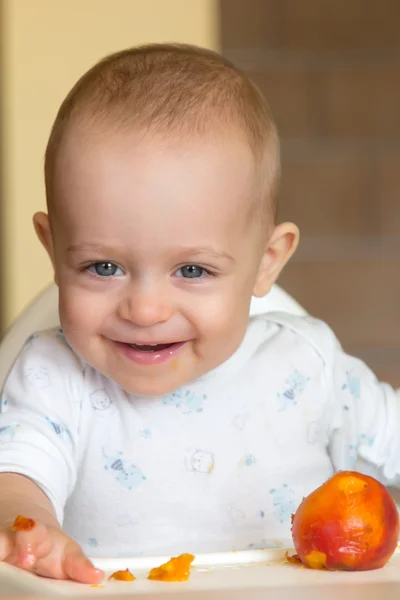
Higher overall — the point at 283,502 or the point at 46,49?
the point at 46,49

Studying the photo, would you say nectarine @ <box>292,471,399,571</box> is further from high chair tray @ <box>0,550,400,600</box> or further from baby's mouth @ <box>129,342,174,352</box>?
baby's mouth @ <box>129,342,174,352</box>

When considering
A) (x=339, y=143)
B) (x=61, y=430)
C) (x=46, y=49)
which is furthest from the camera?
(x=339, y=143)

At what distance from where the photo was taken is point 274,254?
979 millimetres

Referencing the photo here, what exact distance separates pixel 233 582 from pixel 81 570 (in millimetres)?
92

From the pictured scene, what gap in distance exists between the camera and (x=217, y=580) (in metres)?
0.63

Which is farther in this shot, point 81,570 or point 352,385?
point 352,385

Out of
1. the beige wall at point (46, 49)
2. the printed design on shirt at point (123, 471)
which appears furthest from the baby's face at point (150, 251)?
the beige wall at point (46, 49)

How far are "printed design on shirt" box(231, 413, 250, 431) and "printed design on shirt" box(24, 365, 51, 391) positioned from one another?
0.18 metres

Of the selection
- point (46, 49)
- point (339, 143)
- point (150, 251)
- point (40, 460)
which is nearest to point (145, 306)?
point (150, 251)

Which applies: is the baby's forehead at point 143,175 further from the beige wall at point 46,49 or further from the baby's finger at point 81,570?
the beige wall at point 46,49

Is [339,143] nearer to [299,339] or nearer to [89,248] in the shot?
[299,339]

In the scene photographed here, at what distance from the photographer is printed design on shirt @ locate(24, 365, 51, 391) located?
0.91 metres

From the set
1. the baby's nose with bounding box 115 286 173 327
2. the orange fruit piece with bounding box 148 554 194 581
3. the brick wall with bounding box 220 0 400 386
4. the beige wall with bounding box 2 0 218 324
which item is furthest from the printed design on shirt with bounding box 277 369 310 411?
the brick wall with bounding box 220 0 400 386

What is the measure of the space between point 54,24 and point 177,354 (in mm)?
1093
